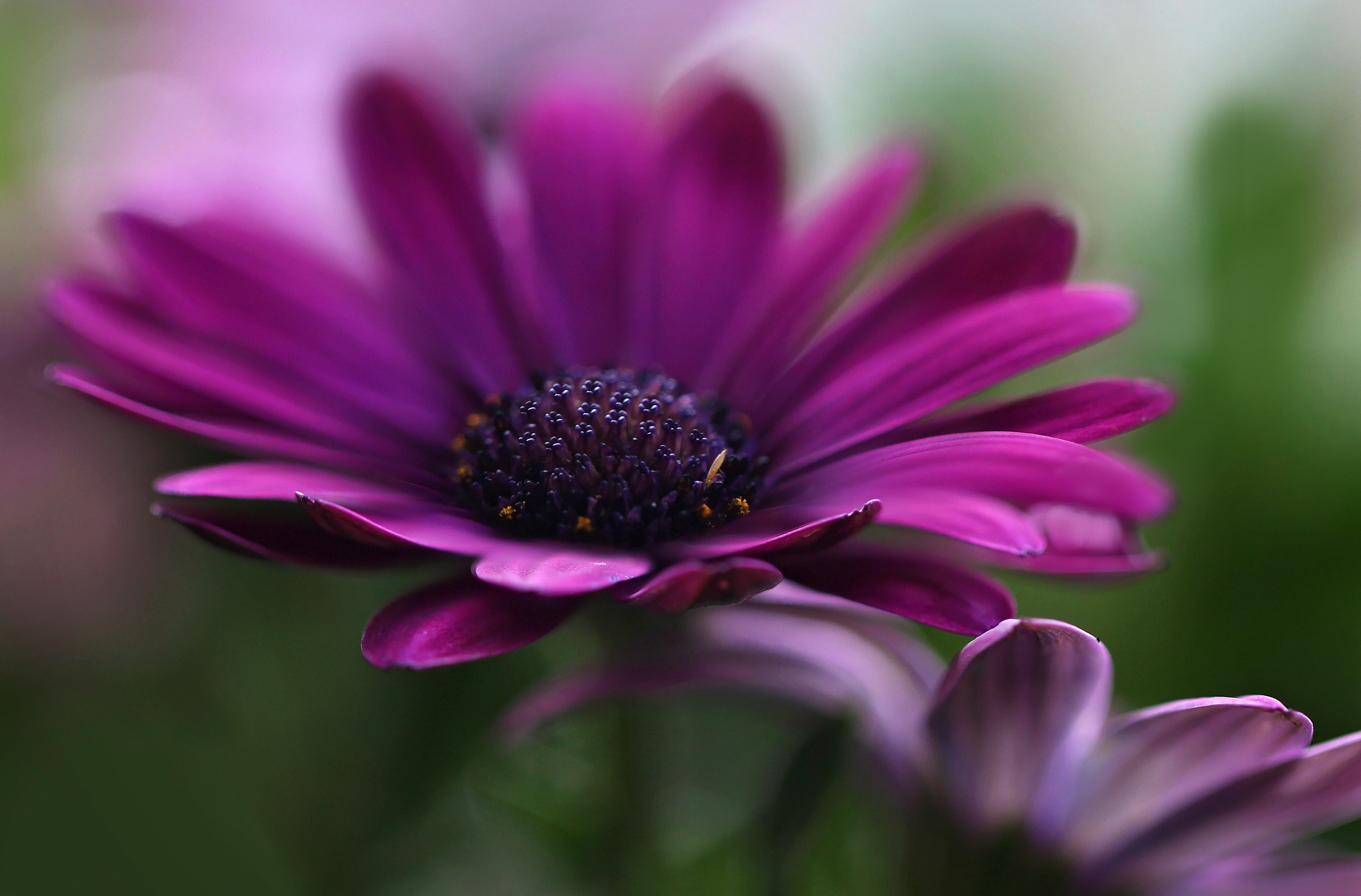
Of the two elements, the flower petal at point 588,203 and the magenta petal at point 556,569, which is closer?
the magenta petal at point 556,569

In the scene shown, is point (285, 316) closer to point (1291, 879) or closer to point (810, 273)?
point (810, 273)

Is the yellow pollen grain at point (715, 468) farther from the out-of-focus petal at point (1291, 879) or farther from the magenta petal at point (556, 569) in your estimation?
the out-of-focus petal at point (1291, 879)

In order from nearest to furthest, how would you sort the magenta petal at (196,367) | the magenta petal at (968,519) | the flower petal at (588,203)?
1. the magenta petal at (968,519)
2. the magenta petal at (196,367)
3. the flower petal at (588,203)

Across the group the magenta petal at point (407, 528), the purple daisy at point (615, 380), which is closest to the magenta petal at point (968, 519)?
the purple daisy at point (615, 380)

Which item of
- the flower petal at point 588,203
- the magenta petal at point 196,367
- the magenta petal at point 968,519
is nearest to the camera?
the magenta petal at point 968,519

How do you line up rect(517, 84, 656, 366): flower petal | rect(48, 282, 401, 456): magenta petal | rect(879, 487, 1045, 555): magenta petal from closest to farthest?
rect(879, 487, 1045, 555): magenta petal
rect(48, 282, 401, 456): magenta petal
rect(517, 84, 656, 366): flower petal

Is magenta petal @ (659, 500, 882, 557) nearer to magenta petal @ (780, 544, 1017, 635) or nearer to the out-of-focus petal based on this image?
magenta petal @ (780, 544, 1017, 635)

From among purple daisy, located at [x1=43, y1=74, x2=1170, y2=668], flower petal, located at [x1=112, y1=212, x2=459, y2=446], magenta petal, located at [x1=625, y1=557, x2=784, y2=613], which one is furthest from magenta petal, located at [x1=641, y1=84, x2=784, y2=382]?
magenta petal, located at [x1=625, y1=557, x2=784, y2=613]
